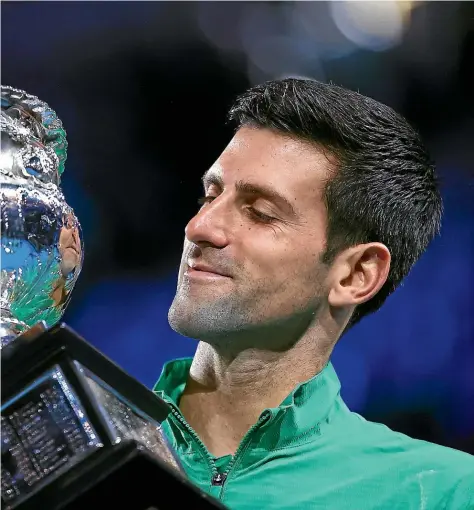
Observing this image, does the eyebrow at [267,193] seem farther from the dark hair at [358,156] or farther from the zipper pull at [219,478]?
the zipper pull at [219,478]

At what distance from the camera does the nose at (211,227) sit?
139cm

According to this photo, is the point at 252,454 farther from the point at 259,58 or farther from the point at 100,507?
the point at 259,58

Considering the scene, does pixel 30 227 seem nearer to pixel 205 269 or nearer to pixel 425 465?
pixel 205 269

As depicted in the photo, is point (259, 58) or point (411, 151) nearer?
point (411, 151)

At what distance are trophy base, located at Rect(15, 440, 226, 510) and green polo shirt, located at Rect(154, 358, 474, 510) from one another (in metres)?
0.50

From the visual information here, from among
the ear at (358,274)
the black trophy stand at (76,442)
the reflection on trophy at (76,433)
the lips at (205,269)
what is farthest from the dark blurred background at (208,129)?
the black trophy stand at (76,442)

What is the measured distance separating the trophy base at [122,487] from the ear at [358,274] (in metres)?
0.70

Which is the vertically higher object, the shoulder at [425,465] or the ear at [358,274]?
the ear at [358,274]

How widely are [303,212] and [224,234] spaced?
16 cm

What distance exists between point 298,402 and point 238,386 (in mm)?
110

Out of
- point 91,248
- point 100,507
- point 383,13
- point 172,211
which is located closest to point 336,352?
point 172,211

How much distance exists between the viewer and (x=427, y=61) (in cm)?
182

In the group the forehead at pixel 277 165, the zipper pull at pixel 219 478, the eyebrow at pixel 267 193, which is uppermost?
the forehead at pixel 277 165

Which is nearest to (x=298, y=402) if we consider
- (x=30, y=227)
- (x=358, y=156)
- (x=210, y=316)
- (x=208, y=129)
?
(x=210, y=316)
